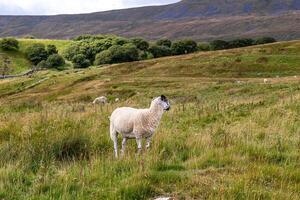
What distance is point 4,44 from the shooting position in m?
144

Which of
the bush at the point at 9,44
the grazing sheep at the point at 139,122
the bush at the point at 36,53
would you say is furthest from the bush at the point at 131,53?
the grazing sheep at the point at 139,122

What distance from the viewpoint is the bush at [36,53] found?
138 m

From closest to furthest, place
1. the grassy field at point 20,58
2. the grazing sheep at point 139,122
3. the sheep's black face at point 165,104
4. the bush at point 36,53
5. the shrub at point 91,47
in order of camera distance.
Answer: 1. the grazing sheep at point 139,122
2. the sheep's black face at point 165,104
3. the grassy field at point 20,58
4. the shrub at point 91,47
5. the bush at point 36,53

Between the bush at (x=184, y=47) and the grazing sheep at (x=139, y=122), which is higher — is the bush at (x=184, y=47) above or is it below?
below

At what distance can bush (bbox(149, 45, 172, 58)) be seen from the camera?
125 metres

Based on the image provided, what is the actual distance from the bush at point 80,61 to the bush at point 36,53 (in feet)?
44.3

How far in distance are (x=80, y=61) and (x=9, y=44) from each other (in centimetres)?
3172

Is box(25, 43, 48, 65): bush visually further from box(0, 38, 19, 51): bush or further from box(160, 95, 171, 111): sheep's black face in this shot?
box(160, 95, 171, 111): sheep's black face

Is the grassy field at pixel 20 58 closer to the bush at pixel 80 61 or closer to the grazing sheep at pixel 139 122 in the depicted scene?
the bush at pixel 80 61

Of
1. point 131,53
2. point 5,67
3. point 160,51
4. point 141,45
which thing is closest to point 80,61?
point 131,53

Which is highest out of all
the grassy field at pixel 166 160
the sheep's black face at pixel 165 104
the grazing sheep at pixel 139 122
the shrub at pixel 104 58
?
the sheep's black face at pixel 165 104

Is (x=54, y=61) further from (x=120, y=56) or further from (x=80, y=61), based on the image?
(x=120, y=56)

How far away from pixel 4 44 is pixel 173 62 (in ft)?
277

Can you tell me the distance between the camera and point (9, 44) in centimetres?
14525
